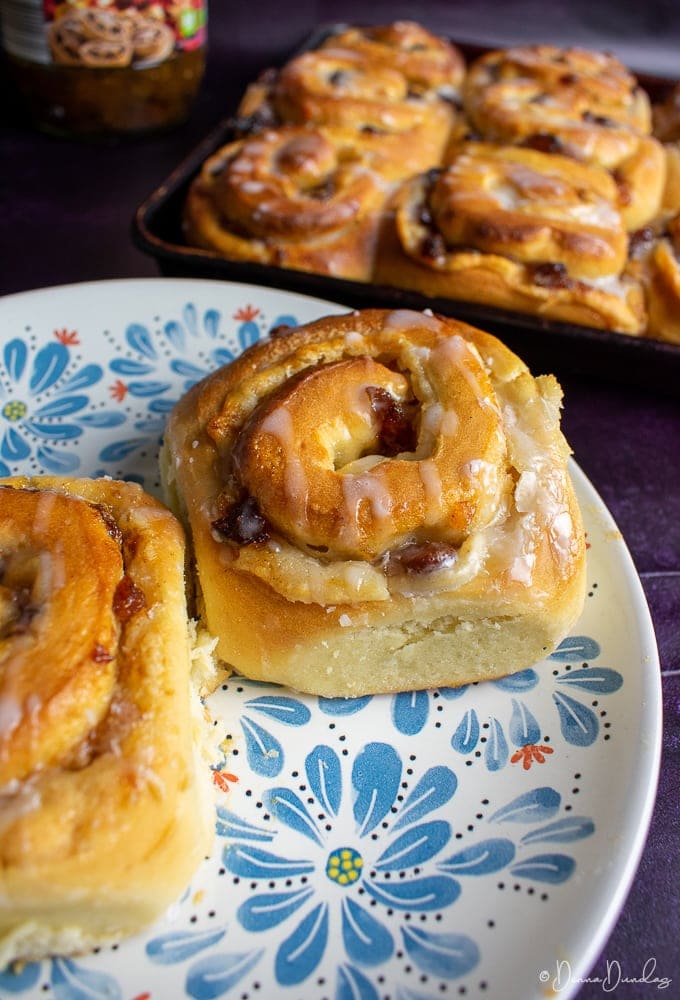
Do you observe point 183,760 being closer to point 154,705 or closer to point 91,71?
point 154,705

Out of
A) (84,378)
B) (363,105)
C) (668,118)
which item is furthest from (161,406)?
(668,118)

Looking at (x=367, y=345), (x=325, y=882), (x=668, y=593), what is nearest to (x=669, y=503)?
(x=668, y=593)

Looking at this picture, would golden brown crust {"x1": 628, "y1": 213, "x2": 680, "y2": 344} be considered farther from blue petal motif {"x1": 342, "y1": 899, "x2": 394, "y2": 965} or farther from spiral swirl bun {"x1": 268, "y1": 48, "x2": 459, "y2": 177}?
blue petal motif {"x1": 342, "y1": 899, "x2": 394, "y2": 965}

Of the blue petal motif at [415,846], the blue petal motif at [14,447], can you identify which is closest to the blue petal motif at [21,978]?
the blue petal motif at [415,846]

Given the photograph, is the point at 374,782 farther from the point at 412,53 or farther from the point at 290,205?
the point at 412,53

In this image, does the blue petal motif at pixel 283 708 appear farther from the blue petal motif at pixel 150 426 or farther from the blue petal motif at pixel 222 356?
the blue petal motif at pixel 222 356
